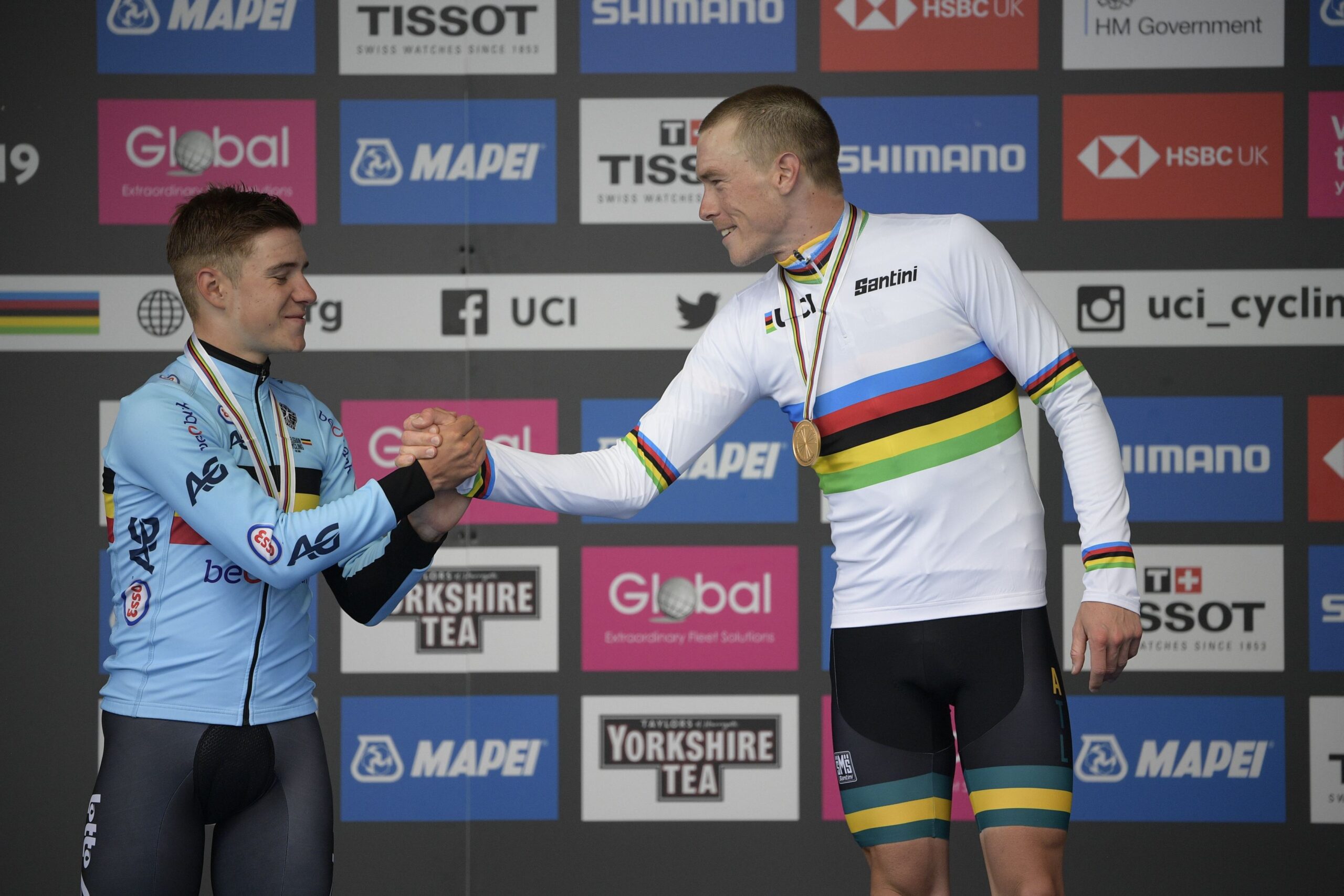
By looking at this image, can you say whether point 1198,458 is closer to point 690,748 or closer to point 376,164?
point 690,748

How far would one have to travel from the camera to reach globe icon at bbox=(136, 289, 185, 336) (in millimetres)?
3135

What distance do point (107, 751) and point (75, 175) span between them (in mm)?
2142

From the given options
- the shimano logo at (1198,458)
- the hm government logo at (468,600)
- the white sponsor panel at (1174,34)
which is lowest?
the hm government logo at (468,600)

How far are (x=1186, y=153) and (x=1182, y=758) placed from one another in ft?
5.53

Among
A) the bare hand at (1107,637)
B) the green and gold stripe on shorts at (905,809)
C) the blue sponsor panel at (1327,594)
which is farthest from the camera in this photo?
the blue sponsor panel at (1327,594)

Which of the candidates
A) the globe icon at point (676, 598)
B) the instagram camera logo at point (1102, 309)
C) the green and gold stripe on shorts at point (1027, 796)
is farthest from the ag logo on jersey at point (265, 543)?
the instagram camera logo at point (1102, 309)

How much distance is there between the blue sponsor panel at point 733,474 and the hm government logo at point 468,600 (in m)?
0.27

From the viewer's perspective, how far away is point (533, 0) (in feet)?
10.2

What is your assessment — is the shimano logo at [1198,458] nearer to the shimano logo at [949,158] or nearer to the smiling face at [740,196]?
the shimano logo at [949,158]

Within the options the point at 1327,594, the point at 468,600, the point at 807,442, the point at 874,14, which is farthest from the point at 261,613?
the point at 1327,594

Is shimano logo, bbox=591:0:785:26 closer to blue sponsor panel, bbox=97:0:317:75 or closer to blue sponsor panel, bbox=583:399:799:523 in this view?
blue sponsor panel, bbox=97:0:317:75

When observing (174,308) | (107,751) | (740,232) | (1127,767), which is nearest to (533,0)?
(174,308)

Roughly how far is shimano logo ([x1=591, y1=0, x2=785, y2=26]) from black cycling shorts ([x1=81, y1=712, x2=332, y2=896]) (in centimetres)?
219

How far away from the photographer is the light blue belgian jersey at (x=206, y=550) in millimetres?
1558
